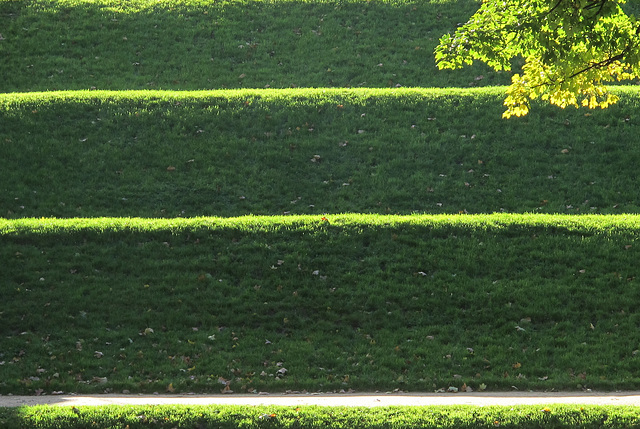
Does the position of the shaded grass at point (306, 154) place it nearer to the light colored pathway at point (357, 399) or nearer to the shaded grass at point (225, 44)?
the shaded grass at point (225, 44)

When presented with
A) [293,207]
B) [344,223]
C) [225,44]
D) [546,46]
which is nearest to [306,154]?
[293,207]

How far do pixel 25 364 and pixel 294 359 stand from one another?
143 inches

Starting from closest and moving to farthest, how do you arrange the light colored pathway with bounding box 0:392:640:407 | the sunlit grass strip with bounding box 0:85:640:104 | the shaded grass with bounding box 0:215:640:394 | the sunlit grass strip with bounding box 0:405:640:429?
the sunlit grass strip with bounding box 0:405:640:429, the light colored pathway with bounding box 0:392:640:407, the shaded grass with bounding box 0:215:640:394, the sunlit grass strip with bounding box 0:85:640:104

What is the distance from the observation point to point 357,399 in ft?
26.1

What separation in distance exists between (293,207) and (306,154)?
1901 millimetres

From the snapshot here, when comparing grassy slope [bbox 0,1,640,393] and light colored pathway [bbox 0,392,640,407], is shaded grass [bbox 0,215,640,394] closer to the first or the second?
grassy slope [bbox 0,1,640,393]

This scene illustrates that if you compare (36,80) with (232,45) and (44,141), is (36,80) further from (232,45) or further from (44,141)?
(232,45)

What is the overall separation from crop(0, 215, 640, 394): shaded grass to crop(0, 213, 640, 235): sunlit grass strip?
0.12 ft

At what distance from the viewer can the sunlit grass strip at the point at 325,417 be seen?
272 inches

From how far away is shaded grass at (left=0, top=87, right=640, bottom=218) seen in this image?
13.5 metres

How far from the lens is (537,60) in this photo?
9.58 m

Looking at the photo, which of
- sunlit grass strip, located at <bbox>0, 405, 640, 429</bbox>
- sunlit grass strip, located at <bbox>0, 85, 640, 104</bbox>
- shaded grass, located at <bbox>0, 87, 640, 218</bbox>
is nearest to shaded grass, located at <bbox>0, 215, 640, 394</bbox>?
sunlit grass strip, located at <bbox>0, 405, 640, 429</bbox>

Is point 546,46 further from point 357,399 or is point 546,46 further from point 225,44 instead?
point 225,44

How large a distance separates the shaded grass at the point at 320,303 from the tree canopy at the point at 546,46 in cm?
270
